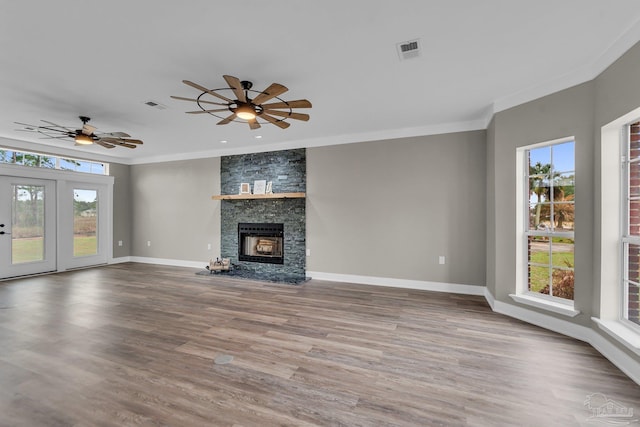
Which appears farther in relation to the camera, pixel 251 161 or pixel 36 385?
pixel 251 161

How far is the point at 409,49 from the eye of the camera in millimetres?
2520

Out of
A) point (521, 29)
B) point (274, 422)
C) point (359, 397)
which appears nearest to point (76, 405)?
point (274, 422)

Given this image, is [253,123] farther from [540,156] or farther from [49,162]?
[49,162]

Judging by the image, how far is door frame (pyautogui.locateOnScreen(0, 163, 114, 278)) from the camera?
19.1ft

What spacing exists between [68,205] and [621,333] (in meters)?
9.09

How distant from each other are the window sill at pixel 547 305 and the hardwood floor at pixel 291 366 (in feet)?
0.89

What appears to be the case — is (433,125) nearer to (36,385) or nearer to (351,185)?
(351,185)

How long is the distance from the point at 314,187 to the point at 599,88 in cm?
407

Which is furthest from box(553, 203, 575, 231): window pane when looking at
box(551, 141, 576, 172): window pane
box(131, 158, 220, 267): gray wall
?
box(131, 158, 220, 267): gray wall

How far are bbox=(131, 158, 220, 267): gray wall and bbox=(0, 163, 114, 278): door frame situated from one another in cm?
60

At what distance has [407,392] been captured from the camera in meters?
2.05

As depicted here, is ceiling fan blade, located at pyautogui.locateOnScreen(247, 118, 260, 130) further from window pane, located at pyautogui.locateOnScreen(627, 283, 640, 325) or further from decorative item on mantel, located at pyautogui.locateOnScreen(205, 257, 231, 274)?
window pane, located at pyautogui.locateOnScreen(627, 283, 640, 325)

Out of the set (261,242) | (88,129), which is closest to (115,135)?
(88,129)

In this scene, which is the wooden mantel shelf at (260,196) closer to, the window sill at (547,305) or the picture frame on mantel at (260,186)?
the picture frame on mantel at (260,186)
